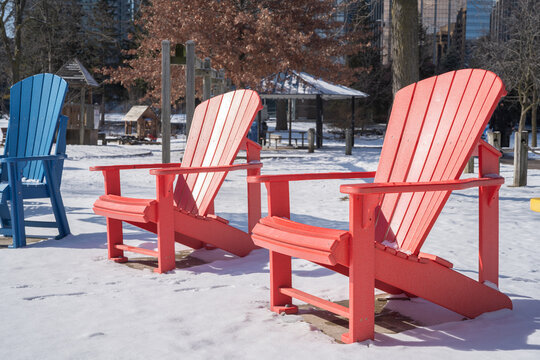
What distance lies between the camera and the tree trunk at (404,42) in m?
7.61

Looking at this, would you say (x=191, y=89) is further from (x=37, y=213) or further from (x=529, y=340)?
(x=529, y=340)

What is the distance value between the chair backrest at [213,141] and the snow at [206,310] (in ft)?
1.32

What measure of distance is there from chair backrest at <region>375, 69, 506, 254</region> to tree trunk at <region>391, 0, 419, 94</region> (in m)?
4.64

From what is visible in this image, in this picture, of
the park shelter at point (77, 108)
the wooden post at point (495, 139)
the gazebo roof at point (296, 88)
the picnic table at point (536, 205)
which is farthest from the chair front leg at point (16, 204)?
the park shelter at point (77, 108)

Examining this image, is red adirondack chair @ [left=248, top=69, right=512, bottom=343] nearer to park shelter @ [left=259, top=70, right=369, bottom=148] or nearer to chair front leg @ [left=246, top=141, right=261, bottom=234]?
chair front leg @ [left=246, top=141, right=261, bottom=234]

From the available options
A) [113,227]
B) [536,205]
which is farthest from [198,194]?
[536,205]

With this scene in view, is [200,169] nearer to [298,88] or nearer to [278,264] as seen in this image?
[278,264]

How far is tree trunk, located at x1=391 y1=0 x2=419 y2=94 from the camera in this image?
7.61 metres

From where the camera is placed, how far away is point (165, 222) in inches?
140

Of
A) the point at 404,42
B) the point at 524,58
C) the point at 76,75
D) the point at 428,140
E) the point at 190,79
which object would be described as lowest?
the point at 428,140

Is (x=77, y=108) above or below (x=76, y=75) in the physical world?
below

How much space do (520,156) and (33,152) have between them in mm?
6312

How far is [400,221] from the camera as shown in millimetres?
2988

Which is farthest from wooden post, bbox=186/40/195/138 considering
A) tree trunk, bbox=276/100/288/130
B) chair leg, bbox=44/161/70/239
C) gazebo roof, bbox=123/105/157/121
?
tree trunk, bbox=276/100/288/130
